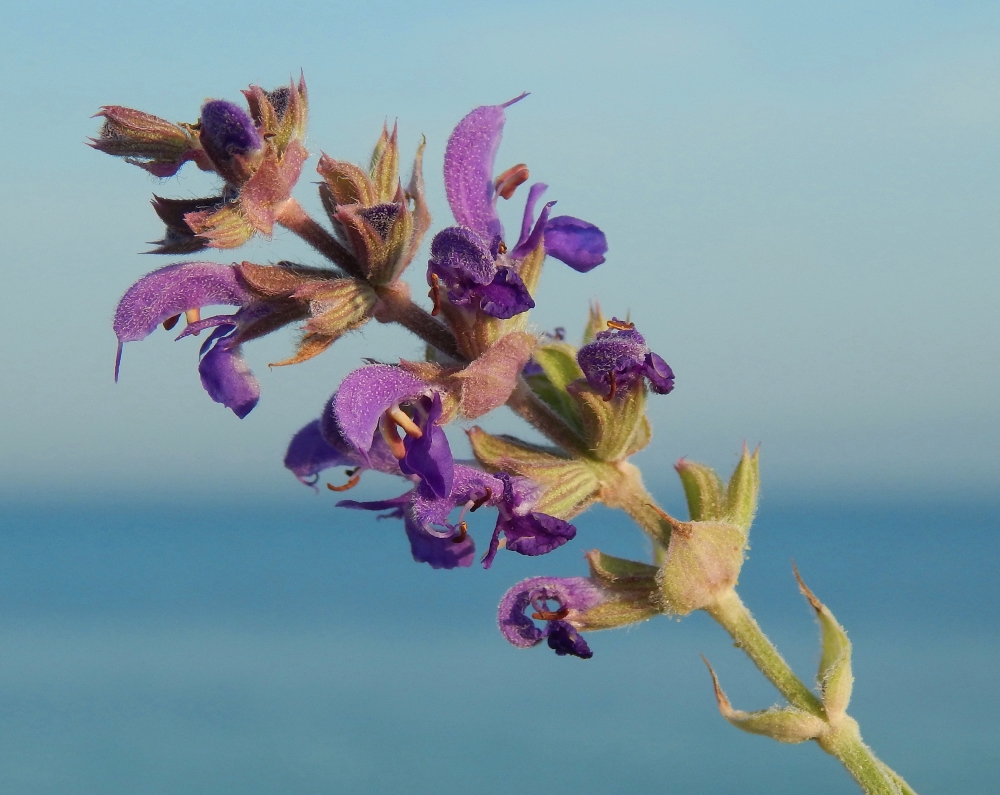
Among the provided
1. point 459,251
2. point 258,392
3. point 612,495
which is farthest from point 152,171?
point 612,495

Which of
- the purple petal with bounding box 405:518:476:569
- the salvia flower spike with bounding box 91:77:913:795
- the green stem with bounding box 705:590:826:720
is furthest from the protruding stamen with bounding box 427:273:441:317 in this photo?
the green stem with bounding box 705:590:826:720

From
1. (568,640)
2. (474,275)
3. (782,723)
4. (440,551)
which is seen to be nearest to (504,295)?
(474,275)

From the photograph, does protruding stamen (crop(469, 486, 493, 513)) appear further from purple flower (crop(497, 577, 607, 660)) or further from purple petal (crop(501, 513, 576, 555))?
purple flower (crop(497, 577, 607, 660))

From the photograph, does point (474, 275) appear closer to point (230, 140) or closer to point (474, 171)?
point (474, 171)

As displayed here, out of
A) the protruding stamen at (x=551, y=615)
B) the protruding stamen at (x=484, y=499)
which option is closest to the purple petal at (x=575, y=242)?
the protruding stamen at (x=484, y=499)

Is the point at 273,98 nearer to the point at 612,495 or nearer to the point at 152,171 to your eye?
the point at 152,171
